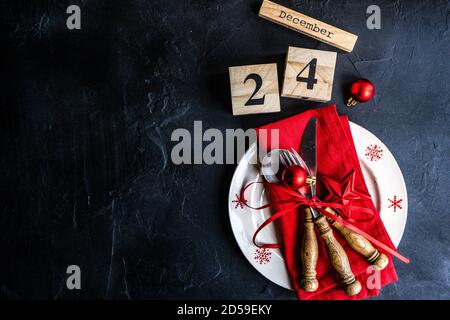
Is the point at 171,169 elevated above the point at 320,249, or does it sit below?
above

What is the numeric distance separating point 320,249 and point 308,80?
48 cm

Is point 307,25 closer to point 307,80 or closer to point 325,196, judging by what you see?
point 307,80

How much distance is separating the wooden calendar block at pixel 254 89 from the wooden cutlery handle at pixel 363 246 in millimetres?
343

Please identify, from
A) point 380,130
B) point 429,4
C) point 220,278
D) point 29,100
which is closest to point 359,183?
point 380,130

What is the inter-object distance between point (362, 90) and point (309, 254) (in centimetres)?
48

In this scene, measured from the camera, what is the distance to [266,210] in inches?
52.9

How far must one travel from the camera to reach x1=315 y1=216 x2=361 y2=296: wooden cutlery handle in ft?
4.16

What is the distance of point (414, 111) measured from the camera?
4.63 feet

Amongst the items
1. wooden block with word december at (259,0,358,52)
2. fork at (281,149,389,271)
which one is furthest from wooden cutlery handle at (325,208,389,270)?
wooden block with word december at (259,0,358,52)

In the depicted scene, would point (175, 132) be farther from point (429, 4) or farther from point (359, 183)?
point (429, 4)

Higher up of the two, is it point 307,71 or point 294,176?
point 307,71

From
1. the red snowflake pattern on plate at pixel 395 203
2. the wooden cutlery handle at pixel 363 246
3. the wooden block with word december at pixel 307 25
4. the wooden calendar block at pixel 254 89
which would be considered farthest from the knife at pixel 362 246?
the wooden block with word december at pixel 307 25

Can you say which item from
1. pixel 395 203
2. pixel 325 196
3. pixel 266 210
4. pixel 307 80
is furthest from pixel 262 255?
pixel 307 80

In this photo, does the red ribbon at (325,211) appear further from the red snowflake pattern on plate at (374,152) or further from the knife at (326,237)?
the red snowflake pattern on plate at (374,152)
